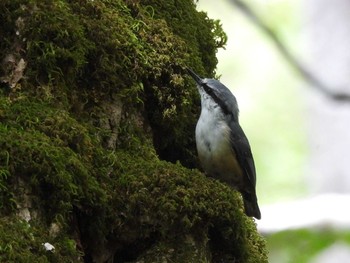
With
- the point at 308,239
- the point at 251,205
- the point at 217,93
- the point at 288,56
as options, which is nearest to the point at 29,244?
the point at 251,205

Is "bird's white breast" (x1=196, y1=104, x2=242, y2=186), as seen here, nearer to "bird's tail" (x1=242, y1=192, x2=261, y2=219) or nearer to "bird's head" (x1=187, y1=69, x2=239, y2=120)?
"bird's head" (x1=187, y1=69, x2=239, y2=120)

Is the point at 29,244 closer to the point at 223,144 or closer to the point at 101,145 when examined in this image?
the point at 101,145

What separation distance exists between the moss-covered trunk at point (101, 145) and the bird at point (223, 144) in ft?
0.46

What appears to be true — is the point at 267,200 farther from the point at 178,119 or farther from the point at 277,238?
the point at 178,119

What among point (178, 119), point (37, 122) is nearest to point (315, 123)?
point (178, 119)

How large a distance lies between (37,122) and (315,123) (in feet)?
14.5

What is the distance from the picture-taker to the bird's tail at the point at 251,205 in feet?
13.2

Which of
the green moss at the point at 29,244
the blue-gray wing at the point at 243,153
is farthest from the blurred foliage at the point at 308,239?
the green moss at the point at 29,244

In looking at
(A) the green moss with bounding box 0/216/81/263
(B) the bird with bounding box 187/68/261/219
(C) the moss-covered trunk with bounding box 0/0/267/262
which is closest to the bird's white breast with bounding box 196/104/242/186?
(B) the bird with bounding box 187/68/261/219

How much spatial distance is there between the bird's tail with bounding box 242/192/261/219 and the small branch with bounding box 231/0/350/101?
0.78 meters

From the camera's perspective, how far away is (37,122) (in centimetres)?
308

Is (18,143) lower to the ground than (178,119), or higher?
lower

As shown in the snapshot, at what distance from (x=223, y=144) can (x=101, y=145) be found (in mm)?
1270

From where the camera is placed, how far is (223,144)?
443 centimetres
